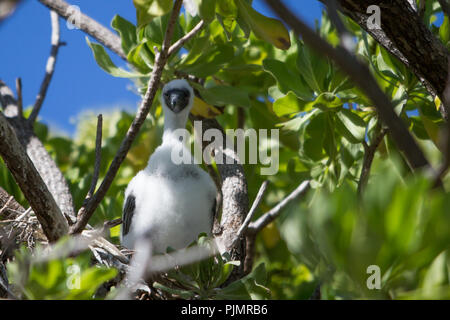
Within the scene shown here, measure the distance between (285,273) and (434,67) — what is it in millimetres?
2485

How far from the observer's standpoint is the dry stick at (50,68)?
3748mm

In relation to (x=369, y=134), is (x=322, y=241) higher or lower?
lower

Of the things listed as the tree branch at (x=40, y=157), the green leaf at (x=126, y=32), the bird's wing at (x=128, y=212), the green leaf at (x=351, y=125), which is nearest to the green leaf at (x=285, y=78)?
the green leaf at (x=351, y=125)

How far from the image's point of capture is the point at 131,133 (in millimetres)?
2375

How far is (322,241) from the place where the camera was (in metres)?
1.41

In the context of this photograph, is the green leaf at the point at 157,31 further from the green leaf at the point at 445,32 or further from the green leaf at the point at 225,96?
the green leaf at the point at 445,32

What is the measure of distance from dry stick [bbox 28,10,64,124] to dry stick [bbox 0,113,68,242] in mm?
1750

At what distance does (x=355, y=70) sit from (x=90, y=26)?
317 cm

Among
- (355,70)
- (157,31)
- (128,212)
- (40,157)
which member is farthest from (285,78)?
(355,70)

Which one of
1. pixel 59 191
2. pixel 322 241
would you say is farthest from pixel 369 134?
pixel 322 241

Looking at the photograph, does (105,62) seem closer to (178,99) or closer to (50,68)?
(178,99)

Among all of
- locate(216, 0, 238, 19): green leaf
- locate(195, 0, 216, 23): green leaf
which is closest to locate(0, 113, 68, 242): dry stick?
locate(195, 0, 216, 23): green leaf
